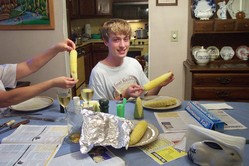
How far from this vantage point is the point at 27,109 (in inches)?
59.9

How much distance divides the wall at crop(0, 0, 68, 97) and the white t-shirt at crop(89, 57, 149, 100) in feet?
4.17

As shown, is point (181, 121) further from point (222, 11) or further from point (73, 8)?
point (73, 8)

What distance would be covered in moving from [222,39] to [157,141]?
216 cm

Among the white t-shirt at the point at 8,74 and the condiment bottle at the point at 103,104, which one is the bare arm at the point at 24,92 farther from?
the white t-shirt at the point at 8,74

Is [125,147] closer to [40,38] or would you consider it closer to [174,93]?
[174,93]

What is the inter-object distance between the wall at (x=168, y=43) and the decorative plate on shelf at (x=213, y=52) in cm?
27

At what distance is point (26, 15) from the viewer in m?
2.90

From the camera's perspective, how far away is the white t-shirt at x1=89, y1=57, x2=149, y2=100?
1796mm

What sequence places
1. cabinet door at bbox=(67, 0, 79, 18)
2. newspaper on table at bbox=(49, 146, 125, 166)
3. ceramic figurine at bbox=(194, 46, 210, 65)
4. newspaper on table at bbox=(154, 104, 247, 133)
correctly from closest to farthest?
1. newspaper on table at bbox=(49, 146, 125, 166)
2. newspaper on table at bbox=(154, 104, 247, 133)
3. ceramic figurine at bbox=(194, 46, 210, 65)
4. cabinet door at bbox=(67, 0, 79, 18)

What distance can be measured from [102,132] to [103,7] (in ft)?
16.5

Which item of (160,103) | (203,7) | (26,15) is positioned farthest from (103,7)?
(160,103)

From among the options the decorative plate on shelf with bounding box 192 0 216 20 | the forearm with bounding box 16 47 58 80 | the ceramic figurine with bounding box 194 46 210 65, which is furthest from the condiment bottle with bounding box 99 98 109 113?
the decorative plate on shelf with bounding box 192 0 216 20

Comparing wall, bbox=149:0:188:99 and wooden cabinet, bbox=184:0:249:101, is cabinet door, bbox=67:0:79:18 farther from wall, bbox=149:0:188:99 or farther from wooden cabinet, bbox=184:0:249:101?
wooden cabinet, bbox=184:0:249:101

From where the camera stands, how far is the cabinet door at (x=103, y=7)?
18.3 feet
